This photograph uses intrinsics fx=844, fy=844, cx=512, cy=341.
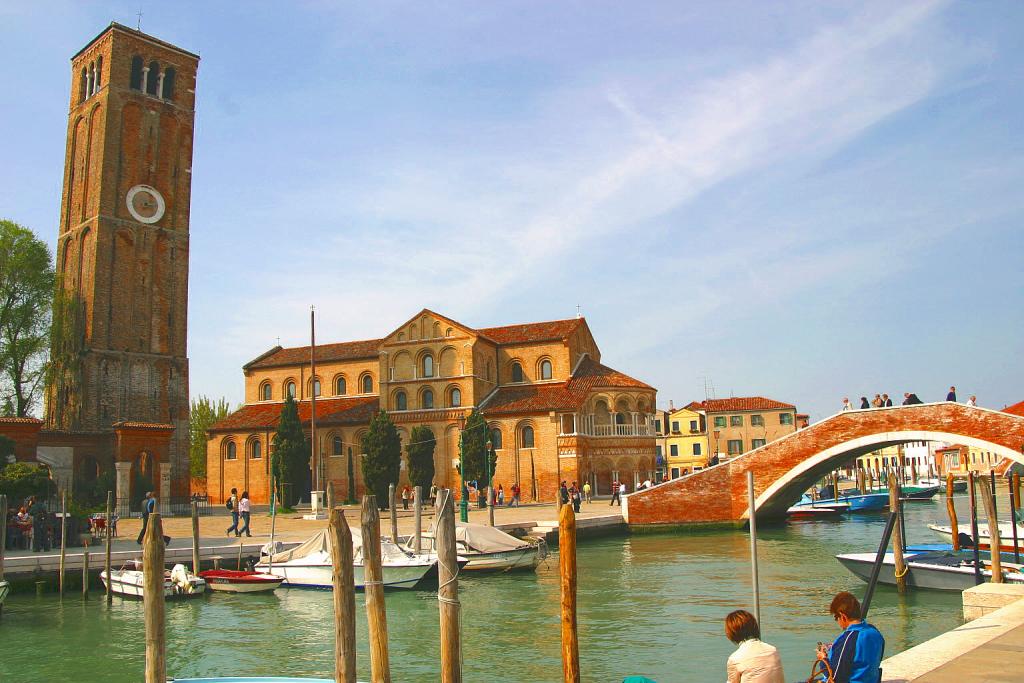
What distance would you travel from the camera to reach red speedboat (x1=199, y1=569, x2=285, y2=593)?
17.5 m

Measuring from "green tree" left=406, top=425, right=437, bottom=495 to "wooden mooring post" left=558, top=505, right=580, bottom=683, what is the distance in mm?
33017

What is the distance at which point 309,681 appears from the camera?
26.8 feet

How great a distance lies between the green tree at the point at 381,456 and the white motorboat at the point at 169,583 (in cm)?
2130

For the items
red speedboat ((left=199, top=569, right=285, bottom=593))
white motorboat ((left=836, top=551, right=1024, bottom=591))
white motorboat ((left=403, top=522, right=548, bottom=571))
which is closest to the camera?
white motorboat ((left=836, top=551, right=1024, bottom=591))

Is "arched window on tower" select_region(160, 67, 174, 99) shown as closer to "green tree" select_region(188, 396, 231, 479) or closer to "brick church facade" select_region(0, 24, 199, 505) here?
"brick church facade" select_region(0, 24, 199, 505)

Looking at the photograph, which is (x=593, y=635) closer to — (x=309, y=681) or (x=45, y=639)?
(x=309, y=681)

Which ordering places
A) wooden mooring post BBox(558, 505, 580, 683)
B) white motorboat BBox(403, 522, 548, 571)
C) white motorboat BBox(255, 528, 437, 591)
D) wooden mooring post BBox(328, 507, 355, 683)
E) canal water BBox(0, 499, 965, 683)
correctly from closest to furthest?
1. wooden mooring post BBox(328, 507, 355, 683)
2. wooden mooring post BBox(558, 505, 580, 683)
3. canal water BBox(0, 499, 965, 683)
4. white motorboat BBox(255, 528, 437, 591)
5. white motorboat BBox(403, 522, 548, 571)

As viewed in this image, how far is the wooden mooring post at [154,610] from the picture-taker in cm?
754

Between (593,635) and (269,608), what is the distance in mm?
6667

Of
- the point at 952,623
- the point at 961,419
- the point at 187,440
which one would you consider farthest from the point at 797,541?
the point at 187,440

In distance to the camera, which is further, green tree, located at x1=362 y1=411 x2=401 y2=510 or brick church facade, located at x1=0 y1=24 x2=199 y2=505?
green tree, located at x1=362 y1=411 x2=401 y2=510

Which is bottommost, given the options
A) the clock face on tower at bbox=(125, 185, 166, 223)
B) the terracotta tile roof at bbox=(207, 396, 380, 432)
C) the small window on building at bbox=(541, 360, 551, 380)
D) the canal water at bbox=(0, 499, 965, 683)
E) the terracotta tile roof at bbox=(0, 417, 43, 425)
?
the canal water at bbox=(0, 499, 965, 683)

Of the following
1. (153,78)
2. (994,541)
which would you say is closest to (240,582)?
(994,541)

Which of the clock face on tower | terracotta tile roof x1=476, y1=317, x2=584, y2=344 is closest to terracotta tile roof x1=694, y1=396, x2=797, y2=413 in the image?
terracotta tile roof x1=476, y1=317, x2=584, y2=344
